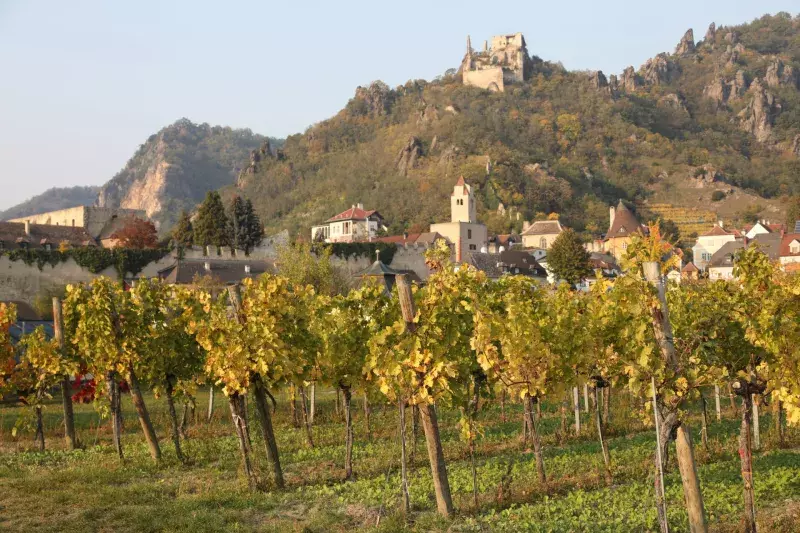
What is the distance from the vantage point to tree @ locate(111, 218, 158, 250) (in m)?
75.1

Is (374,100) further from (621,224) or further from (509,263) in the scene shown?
(509,263)

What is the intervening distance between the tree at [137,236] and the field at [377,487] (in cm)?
5734

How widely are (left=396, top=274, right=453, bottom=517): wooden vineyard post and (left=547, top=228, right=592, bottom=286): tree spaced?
59636 millimetres

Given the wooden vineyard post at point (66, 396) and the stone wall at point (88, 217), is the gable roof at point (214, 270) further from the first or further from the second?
the wooden vineyard post at point (66, 396)

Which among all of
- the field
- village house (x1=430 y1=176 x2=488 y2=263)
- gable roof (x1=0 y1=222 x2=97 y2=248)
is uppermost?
gable roof (x1=0 y1=222 x2=97 y2=248)

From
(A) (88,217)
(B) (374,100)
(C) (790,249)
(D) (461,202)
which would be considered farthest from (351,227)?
(B) (374,100)

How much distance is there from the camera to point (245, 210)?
77375 mm

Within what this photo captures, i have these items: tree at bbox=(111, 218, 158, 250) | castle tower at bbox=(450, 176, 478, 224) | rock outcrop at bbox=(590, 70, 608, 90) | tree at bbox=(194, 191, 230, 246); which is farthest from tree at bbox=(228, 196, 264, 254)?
rock outcrop at bbox=(590, 70, 608, 90)

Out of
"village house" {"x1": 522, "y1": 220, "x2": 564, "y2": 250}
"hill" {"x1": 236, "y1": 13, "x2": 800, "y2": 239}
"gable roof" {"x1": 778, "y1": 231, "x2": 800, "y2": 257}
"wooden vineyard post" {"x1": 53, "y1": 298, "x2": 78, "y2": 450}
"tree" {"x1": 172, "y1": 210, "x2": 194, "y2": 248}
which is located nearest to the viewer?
"wooden vineyard post" {"x1": 53, "y1": 298, "x2": 78, "y2": 450}

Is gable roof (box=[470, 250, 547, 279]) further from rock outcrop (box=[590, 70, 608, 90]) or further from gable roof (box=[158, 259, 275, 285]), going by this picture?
rock outcrop (box=[590, 70, 608, 90])

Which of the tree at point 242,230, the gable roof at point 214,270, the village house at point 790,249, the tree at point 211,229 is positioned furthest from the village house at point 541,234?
the gable roof at point 214,270

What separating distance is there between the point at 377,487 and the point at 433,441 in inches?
79.9

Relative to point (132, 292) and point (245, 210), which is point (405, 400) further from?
point (245, 210)

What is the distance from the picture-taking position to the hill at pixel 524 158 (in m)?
131
